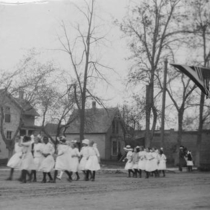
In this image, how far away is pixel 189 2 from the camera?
2569 cm

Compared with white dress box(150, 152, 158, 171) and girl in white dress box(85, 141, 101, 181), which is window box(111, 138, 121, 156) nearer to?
white dress box(150, 152, 158, 171)

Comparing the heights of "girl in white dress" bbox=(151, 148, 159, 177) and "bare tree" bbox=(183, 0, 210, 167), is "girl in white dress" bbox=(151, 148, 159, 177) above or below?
below

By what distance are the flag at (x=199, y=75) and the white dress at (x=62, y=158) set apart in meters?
10.4

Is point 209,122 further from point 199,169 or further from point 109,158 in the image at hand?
point 109,158

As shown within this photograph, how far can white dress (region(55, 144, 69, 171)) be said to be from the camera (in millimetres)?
18266

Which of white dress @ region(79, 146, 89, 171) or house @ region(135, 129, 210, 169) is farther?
house @ region(135, 129, 210, 169)

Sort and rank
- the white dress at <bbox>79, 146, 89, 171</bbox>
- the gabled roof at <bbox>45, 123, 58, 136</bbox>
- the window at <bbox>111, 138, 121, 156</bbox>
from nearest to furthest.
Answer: the white dress at <bbox>79, 146, 89, 171</bbox> < the window at <bbox>111, 138, 121, 156</bbox> < the gabled roof at <bbox>45, 123, 58, 136</bbox>

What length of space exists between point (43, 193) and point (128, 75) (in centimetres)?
2089

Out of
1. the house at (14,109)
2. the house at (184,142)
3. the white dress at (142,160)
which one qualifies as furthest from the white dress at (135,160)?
the house at (184,142)

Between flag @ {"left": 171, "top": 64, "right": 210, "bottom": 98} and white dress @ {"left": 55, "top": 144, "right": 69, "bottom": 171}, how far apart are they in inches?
410

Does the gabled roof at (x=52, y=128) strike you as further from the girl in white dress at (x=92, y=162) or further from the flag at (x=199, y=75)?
the flag at (x=199, y=75)

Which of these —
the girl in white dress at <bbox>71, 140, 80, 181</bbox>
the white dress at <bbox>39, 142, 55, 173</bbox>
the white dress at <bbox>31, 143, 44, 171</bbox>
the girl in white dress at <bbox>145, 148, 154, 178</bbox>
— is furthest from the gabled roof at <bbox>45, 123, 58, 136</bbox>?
the white dress at <bbox>39, 142, 55, 173</bbox>

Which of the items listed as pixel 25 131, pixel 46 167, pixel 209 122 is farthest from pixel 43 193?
pixel 25 131

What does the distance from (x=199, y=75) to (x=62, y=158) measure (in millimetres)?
10679
